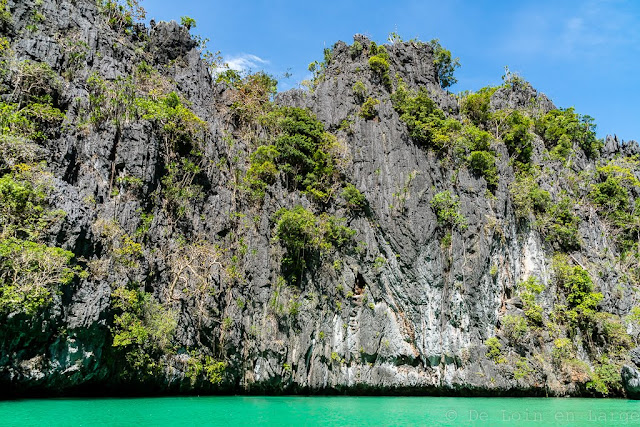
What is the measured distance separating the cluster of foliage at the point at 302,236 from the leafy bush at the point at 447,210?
4907 mm

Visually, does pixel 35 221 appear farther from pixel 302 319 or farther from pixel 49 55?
pixel 302 319

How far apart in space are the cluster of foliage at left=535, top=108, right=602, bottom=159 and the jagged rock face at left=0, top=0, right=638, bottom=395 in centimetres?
616

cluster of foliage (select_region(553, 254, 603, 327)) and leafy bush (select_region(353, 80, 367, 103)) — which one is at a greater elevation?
leafy bush (select_region(353, 80, 367, 103))

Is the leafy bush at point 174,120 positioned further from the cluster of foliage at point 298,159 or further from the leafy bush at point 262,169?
the cluster of foliage at point 298,159

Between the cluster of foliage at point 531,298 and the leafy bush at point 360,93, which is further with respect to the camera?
the leafy bush at point 360,93

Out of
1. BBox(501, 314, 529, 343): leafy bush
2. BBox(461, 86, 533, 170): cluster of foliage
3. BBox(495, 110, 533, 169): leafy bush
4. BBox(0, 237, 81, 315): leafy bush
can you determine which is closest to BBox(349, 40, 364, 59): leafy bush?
BBox(461, 86, 533, 170): cluster of foliage

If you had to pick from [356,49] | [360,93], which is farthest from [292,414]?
[356,49]

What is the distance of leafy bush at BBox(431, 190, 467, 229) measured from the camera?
2339cm

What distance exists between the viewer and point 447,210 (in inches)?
928

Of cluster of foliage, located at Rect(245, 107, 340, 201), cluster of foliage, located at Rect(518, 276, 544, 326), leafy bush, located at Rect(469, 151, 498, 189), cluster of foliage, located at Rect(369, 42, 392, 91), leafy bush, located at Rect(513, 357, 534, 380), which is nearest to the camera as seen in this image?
leafy bush, located at Rect(513, 357, 534, 380)

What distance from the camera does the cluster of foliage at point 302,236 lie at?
70.6 ft

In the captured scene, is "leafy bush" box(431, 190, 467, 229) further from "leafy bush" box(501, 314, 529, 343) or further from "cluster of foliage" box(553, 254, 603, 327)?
"cluster of foliage" box(553, 254, 603, 327)

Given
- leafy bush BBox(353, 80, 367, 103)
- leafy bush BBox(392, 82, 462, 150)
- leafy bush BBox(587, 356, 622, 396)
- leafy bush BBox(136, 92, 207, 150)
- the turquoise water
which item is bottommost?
the turquoise water

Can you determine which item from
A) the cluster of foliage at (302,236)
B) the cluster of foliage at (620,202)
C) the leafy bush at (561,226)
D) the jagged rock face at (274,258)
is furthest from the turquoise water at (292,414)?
the cluster of foliage at (620,202)
